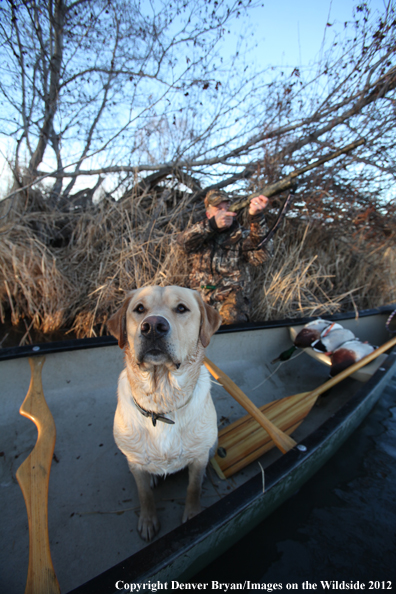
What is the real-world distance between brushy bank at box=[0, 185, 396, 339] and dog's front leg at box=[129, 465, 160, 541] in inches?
119

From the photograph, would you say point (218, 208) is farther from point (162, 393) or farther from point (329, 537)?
point (329, 537)

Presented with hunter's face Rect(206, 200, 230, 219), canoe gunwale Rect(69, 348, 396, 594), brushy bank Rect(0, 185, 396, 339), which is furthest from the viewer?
brushy bank Rect(0, 185, 396, 339)

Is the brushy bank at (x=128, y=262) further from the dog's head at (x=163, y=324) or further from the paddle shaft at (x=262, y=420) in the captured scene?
the dog's head at (x=163, y=324)

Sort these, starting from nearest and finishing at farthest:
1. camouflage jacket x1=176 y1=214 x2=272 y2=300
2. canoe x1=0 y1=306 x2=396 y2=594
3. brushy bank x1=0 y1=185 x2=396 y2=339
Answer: canoe x1=0 y1=306 x2=396 y2=594, camouflage jacket x1=176 y1=214 x2=272 y2=300, brushy bank x1=0 y1=185 x2=396 y2=339

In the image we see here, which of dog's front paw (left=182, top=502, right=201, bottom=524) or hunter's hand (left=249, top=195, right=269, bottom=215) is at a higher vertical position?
hunter's hand (left=249, top=195, right=269, bottom=215)

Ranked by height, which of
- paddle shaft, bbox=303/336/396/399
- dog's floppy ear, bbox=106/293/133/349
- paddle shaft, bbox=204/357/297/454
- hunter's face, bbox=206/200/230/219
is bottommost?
paddle shaft, bbox=204/357/297/454

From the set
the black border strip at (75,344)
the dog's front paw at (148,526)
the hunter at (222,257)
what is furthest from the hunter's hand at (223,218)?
the dog's front paw at (148,526)

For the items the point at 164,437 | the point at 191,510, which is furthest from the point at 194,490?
the point at 164,437

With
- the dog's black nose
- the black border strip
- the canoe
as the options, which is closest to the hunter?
the black border strip

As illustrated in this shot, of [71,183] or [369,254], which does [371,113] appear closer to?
[369,254]

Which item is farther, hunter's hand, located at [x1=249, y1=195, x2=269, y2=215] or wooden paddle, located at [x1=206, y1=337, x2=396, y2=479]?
hunter's hand, located at [x1=249, y1=195, x2=269, y2=215]

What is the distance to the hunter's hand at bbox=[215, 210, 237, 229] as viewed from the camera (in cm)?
401

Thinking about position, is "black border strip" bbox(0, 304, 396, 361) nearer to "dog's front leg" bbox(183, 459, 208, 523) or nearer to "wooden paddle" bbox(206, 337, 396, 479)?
"wooden paddle" bbox(206, 337, 396, 479)

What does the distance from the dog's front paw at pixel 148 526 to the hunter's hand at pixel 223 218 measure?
3.49 m
